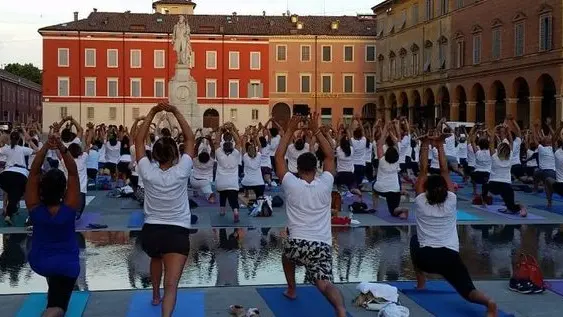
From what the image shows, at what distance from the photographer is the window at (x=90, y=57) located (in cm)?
8075

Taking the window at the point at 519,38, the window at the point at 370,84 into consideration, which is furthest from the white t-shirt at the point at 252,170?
the window at the point at 370,84

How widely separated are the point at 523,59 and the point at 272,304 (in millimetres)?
43292

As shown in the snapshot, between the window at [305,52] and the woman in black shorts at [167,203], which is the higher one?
the window at [305,52]

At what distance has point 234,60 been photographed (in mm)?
81875

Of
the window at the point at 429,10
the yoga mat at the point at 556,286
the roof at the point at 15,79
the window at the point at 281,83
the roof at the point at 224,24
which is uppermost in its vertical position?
the roof at the point at 224,24

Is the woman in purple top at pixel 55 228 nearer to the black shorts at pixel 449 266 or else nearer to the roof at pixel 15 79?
the black shorts at pixel 449 266

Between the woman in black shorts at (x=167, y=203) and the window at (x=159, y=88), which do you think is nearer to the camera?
the woman in black shorts at (x=167, y=203)

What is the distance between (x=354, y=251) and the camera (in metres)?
12.5

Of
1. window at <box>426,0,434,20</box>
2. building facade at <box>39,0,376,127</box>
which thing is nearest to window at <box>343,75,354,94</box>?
building facade at <box>39,0,376,127</box>

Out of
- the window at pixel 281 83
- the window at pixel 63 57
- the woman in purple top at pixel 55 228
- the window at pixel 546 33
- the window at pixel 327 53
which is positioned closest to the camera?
the woman in purple top at pixel 55 228

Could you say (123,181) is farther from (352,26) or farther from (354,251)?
(352,26)

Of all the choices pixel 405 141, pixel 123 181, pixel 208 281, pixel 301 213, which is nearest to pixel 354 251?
pixel 208 281

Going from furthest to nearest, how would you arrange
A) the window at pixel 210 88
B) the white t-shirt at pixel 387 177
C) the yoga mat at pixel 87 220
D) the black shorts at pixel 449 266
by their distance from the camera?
the window at pixel 210 88 → the white t-shirt at pixel 387 177 → the yoga mat at pixel 87 220 → the black shorts at pixel 449 266

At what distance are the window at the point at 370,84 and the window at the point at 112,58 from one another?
87.5ft
